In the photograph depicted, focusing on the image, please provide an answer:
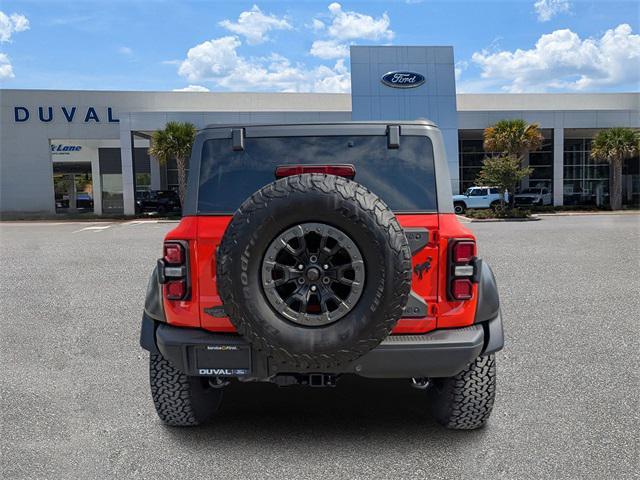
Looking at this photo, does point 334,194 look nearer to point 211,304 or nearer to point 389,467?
point 211,304

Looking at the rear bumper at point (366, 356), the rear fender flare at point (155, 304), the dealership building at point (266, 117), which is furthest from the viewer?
the dealership building at point (266, 117)

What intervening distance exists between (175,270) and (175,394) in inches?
35.6

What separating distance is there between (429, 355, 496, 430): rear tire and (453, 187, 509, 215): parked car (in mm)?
30406

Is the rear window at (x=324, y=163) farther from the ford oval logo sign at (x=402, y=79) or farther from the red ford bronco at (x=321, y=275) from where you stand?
the ford oval logo sign at (x=402, y=79)

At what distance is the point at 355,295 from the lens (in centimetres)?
288

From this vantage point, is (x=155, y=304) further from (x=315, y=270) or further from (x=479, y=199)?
(x=479, y=199)

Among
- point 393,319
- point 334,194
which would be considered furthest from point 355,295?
point 334,194

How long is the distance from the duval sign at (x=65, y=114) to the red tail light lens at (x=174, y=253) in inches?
1472

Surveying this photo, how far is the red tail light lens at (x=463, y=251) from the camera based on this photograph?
10.5 feet

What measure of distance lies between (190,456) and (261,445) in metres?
0.43

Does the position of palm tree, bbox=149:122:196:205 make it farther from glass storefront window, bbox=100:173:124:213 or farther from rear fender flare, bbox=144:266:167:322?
rear fender flare, bbox=144:266:167:322

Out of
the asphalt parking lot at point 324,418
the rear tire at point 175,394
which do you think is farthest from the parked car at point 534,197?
the rear tire at point 175,394

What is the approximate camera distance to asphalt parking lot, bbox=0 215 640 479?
3166mm

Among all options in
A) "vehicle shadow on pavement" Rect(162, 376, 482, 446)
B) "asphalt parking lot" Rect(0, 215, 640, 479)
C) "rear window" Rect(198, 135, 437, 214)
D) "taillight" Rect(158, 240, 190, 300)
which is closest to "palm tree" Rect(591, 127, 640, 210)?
"asphalt parking lot" Rect(0, 215, 640, 479)
